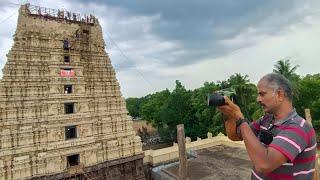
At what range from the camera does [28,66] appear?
18844 mm

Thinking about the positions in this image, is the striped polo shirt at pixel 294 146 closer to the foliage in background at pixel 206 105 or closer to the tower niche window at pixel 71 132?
the tower niche window at pixel 71 132

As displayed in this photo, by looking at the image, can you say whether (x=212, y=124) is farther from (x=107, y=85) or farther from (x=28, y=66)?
(x=28, y=66)

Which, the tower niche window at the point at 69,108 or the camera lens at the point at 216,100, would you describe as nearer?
the camera lens at the point at 216,100

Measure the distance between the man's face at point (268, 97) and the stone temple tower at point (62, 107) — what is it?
60.5ft

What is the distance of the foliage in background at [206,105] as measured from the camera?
97.9ft

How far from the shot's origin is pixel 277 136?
8.61 feet

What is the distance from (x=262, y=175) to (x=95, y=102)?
19.4 meters

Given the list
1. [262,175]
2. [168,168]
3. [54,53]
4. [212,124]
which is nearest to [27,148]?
[54,53]

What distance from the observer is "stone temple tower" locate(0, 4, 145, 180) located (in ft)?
59.4

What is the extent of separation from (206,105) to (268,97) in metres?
31.6

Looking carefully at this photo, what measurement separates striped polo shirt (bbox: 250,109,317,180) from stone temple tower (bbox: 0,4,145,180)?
729 inches

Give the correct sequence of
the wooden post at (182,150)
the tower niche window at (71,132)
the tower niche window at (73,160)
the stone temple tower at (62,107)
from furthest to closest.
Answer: the tower niche window at (73,160), the tower niche window at (71,132), the stone temple tower at (62,107), the wooden post at (182,150)

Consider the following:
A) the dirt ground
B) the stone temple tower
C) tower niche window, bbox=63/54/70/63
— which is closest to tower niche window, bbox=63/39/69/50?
the stone temple tower

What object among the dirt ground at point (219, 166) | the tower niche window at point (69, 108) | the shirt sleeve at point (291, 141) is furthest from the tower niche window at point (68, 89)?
the shirt sleeve at point (291, 141)
